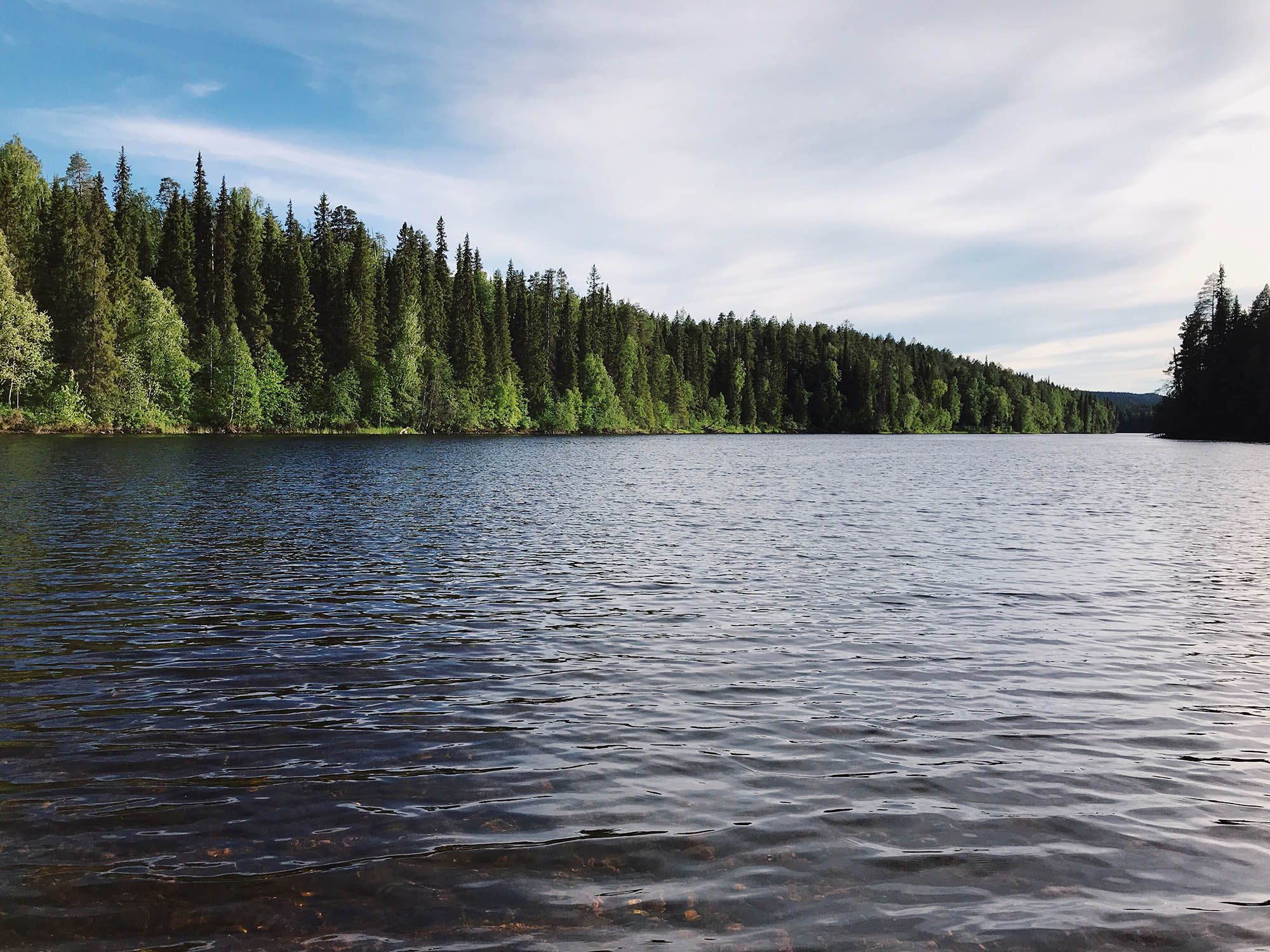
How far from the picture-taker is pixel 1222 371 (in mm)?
120688

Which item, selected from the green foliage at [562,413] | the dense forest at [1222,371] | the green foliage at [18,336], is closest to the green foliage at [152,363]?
the green foliage at [18,336]

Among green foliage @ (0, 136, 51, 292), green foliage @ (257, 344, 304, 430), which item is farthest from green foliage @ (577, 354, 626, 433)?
green foliage @ (0, 136, 51, 292)

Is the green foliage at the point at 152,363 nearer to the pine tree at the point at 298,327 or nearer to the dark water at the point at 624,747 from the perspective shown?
the pine tree at the point at 298,327

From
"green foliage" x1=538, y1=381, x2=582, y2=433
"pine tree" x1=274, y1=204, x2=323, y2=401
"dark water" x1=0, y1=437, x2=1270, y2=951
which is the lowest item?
"dark water" x1=0, y1=437, x2=1270, y2=951

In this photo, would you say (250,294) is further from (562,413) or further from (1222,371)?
(1222,371)

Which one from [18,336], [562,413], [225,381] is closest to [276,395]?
[225,381]

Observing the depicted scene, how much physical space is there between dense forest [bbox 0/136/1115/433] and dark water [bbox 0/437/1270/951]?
7032 cm

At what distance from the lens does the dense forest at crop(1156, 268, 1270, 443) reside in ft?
368

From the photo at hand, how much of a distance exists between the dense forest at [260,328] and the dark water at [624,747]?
70.3m

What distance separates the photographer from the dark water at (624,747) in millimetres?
5789

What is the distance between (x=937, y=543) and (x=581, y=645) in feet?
52.5

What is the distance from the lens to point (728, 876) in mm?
6219

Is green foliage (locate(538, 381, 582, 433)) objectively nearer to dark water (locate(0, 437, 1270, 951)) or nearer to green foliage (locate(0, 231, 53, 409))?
green foliage (locate(0, 231, 53, 409))

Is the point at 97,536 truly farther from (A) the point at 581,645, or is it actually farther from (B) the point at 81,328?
(B) the point at 81,328
